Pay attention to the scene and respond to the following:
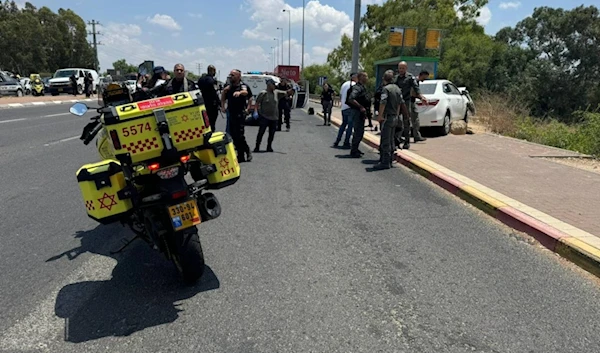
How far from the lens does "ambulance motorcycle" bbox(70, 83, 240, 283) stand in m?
3.46

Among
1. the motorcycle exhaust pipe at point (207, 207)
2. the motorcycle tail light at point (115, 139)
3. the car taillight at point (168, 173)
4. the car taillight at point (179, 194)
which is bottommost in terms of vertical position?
the motorcycle exhaust pipe at point (207, 207)

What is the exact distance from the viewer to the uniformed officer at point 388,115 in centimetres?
880

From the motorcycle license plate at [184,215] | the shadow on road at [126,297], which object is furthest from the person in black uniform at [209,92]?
the motorcycle license plate at [184,215]

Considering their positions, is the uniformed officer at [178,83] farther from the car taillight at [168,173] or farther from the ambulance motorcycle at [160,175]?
the car taillight at [168,173]

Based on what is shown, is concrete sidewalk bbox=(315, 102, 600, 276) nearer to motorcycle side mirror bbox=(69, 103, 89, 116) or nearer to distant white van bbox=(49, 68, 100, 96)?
motorcycle side mirror bbox=(69, 103, 89, 116)

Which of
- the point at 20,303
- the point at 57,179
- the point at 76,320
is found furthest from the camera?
the point at 57,179

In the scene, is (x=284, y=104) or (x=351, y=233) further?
(x=284, y=104)

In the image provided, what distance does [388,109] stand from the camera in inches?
352

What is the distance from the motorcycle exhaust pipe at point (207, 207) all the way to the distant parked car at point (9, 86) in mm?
35448

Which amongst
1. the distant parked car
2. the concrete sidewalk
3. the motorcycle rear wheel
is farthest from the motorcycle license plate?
the distant parked car

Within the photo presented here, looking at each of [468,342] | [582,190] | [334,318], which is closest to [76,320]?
[334,318]

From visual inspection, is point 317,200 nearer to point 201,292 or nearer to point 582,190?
point 201,292

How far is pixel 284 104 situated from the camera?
16359 millimetres

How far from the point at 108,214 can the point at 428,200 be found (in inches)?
182
